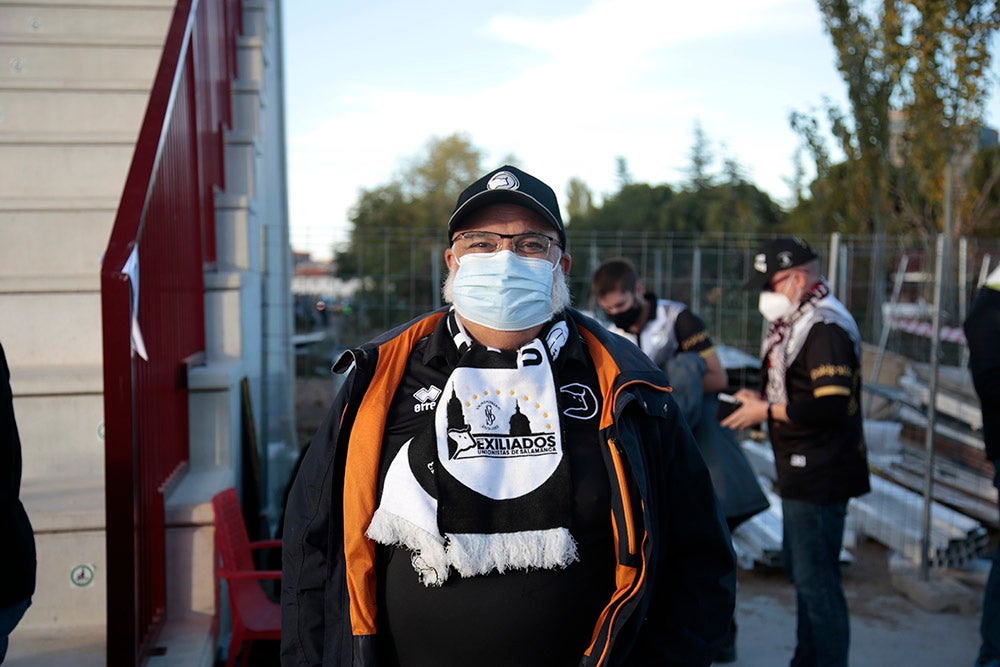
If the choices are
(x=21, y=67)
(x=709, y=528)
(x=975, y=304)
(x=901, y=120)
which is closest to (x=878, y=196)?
(x=901, y=120)

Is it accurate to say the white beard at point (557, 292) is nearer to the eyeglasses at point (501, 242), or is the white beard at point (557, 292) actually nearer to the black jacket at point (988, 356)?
the eyeglasses at point (501, 242)

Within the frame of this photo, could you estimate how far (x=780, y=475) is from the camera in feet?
13.9

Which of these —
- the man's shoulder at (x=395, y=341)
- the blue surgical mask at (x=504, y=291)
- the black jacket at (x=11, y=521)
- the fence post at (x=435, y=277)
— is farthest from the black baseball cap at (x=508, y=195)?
the fence post at (x=435, y=277)

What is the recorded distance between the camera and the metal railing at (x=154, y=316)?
2.96 metres

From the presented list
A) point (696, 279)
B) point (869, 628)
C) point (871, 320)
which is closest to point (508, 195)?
point (869, 628)

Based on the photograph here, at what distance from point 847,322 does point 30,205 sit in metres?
4.04

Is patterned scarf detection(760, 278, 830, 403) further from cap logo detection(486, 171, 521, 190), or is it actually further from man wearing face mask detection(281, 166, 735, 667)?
cap logo detection(486, 171, 521, 190)

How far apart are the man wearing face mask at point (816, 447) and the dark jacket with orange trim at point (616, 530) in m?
2.17

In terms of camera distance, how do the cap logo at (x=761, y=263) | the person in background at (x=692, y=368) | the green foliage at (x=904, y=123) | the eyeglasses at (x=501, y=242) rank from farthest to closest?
the green foliage at (x=904, y=123)
the person in background at (x=692, y=368)
the cap logo at (x=761, y=263)
the eyeglasses at (x=501, y=242)

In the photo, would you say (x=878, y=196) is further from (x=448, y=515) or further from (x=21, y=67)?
(x=448, y=515)

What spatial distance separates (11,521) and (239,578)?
1.45 meters

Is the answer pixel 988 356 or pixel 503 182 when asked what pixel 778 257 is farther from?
pixel 503 182

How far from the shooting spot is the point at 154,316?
353 centimetres

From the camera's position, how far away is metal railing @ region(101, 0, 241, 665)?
2959mm
